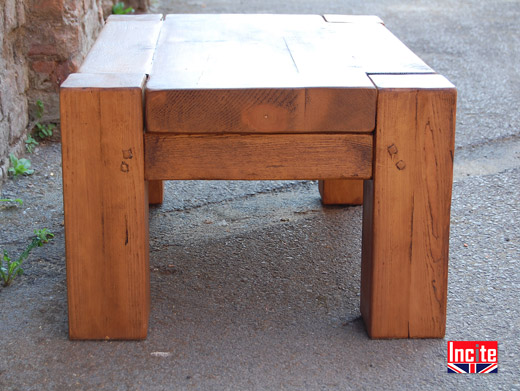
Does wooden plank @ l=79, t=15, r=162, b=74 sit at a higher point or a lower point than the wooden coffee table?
higher

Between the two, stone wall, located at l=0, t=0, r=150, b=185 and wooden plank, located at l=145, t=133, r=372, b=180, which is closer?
wooden plank, located at l=145, t=133, r=372, b=180

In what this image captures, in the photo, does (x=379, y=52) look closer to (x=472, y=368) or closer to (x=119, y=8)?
(x=472, y=368)

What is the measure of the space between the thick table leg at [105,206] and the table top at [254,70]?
0.08m

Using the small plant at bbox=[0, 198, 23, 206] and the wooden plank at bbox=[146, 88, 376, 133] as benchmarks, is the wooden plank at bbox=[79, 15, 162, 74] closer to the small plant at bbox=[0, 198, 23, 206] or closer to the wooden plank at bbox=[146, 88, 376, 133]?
the wooden plank at bbox=[146, 88, 376, 133]

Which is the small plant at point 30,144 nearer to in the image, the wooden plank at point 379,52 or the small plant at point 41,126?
the small plant at point 41,126

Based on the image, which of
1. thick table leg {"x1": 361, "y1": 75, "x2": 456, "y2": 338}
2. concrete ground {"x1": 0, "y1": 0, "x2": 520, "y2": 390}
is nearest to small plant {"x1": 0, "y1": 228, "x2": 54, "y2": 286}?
concrete ground {"x1": 0, "y1": 0, "x2": 520, "y2": 390}

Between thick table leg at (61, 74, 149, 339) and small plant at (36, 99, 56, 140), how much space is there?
1555mm

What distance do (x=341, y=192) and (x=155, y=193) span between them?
682mm

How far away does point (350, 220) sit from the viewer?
8.45 ft

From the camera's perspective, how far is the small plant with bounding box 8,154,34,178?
292 centimetres

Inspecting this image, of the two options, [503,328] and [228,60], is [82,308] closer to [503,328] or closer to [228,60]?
[228,60]

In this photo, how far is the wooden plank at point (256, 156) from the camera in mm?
1728

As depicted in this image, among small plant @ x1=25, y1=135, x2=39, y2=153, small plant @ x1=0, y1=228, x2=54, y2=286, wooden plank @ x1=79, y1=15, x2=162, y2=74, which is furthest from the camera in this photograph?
small plant @ x1=25, y1=135, x2=39, y2=153

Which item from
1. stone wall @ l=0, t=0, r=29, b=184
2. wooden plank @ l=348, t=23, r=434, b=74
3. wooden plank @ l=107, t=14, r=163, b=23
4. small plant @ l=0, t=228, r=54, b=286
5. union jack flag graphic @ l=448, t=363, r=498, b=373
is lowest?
union jack flag graphic @ l=448, t=363, r=498, b=373
